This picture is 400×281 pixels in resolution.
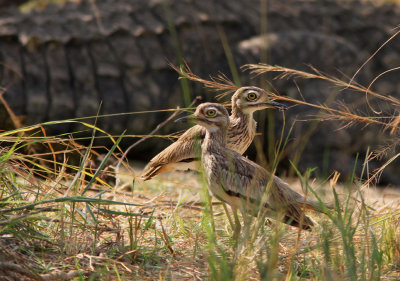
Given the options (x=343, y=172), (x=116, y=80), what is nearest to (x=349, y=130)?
(x=343, y=172)

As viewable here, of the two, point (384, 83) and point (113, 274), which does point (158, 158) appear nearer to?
point (113, 274)

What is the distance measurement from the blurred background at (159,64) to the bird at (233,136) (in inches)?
69.4

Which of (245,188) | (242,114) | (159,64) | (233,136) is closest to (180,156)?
(233,136)

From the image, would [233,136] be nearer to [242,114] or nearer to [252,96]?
[242,114]

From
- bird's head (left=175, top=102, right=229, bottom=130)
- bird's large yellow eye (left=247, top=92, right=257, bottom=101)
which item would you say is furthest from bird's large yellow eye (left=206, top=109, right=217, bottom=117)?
bird's large yellow eye (left=247, top=92, right=257, bottom=101)

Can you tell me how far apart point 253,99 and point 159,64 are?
2637 millimetres

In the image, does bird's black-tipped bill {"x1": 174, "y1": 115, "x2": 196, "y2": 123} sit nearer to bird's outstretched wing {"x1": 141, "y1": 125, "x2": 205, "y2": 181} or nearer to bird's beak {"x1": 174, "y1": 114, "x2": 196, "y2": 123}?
bird's beak {"x1": 174, "y1": 114, "x2": 196, "y2": 123}

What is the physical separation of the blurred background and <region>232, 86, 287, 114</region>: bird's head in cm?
185

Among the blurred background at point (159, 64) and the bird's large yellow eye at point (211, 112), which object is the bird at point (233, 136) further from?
the blurred background at point (159, 64)

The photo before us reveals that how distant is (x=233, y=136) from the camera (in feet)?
12.6

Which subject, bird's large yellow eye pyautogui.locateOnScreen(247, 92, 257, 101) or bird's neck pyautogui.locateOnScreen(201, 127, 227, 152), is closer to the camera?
bird's neck pyautogui.locateOnScreen(201, 127, 227, 152)

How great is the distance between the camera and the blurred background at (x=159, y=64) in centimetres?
580

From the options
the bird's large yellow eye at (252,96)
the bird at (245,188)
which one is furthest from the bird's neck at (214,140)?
the bird's large yellow eye at (252,96)

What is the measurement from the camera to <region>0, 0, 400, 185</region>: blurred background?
5801 millimetres
